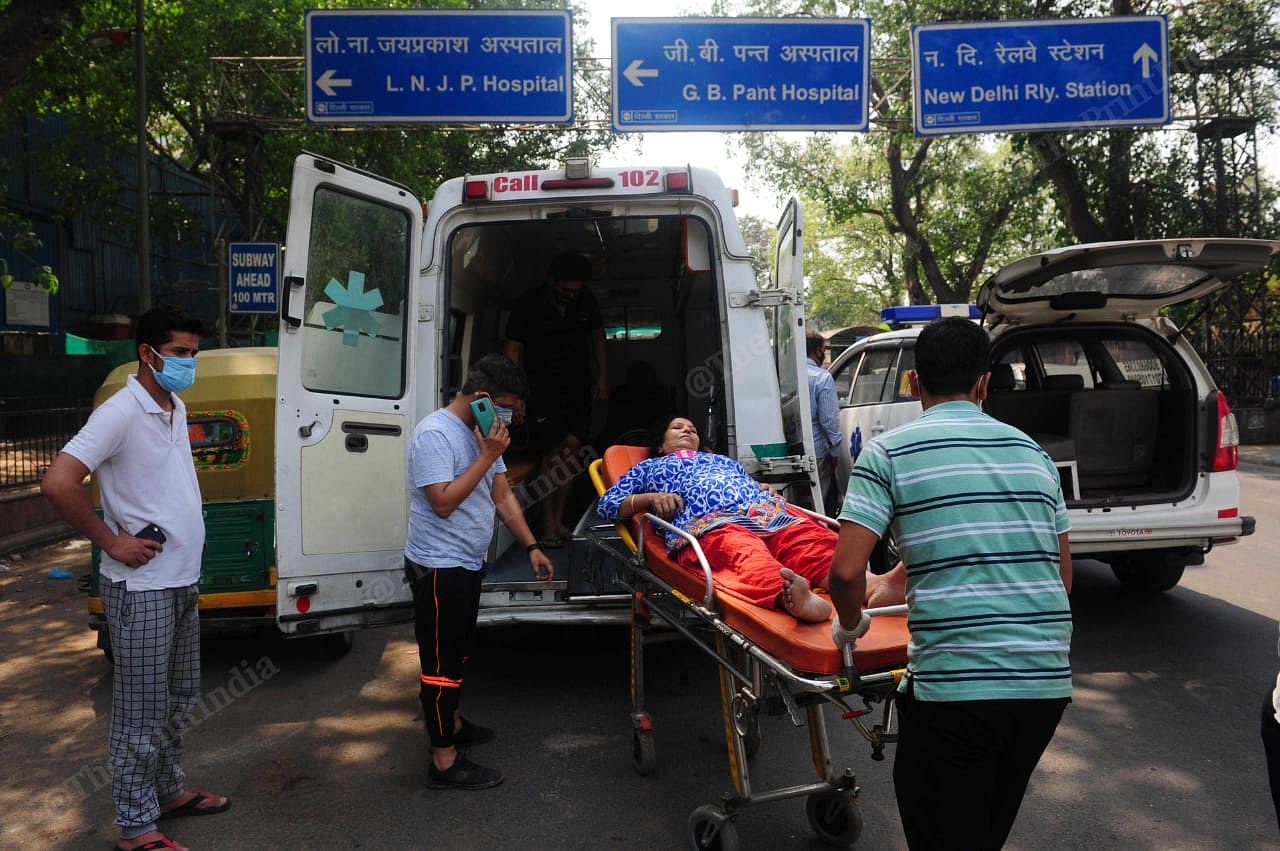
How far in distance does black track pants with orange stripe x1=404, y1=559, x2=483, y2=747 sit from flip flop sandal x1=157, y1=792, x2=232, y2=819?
0.86 meters

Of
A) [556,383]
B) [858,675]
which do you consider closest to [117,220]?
[556,383]

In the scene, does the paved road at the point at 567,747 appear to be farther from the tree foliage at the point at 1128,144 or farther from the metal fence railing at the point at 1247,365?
the metal fence railing at the point at 1247,365

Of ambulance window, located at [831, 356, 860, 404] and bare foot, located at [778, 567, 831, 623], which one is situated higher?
ambulance window, located at [831, 356, 860, 404]

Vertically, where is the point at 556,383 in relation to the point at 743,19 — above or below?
below

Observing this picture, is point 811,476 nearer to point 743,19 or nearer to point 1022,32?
point 743,19

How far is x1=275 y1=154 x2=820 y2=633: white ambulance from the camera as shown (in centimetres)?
452

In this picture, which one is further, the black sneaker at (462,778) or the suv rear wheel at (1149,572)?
the suv rear wheel at (1149,572)

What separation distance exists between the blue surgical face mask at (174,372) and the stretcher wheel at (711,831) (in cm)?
240

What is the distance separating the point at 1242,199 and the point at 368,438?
18.5 metres

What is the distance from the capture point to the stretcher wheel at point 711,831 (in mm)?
3166

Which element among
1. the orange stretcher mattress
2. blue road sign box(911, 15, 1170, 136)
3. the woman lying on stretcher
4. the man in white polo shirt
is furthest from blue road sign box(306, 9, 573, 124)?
the orange stretcher mattress

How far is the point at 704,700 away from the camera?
5027 millimetres

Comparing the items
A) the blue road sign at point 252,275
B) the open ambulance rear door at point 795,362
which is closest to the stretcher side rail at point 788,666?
the open ambulance rear door at point 795,362

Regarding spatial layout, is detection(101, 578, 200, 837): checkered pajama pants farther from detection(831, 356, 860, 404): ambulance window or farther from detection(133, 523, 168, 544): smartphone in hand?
detection(831, 356, 860, 404): ambulance window
